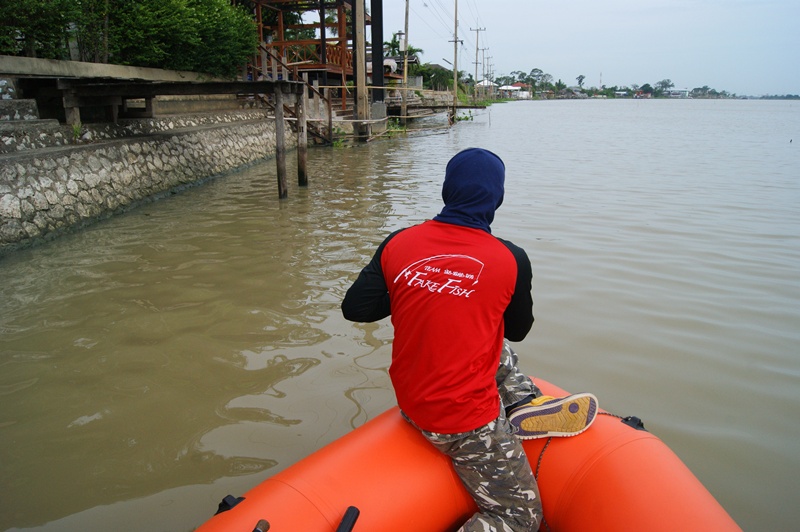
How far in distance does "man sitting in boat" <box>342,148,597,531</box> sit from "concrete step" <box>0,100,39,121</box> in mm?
7126

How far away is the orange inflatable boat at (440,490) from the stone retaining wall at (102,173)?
18.6 feet

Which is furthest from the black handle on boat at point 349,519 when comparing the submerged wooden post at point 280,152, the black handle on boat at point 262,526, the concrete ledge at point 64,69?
the concrete ledge at point 64,69

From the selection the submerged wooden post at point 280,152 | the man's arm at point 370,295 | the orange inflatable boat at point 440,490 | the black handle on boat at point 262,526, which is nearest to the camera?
the black handle on boat at point 262,526

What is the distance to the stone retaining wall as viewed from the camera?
20.8ft

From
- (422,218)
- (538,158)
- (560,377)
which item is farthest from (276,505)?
(538,158)

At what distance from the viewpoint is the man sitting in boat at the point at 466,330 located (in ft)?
6.16

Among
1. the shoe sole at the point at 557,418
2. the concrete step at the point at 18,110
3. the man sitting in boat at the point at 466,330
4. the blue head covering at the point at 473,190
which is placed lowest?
the shoe sole at the point at 557,418

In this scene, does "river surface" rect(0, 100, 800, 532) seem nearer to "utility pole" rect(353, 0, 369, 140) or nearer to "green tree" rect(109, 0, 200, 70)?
"green tree" rect(109, 0, 200, 70)

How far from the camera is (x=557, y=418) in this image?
2.13 m

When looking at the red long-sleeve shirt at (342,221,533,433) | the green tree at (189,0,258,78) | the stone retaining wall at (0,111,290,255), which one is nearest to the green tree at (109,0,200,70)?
the green tree at (189,0,258,78)

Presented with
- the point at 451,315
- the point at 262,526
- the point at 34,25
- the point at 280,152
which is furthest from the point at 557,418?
the point at 34,25

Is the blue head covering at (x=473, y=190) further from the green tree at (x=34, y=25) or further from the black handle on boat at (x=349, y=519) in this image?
the green tree at (x=34, y=25)

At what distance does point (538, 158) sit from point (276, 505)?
1401cm

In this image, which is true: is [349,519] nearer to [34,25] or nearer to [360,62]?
[34,25]
